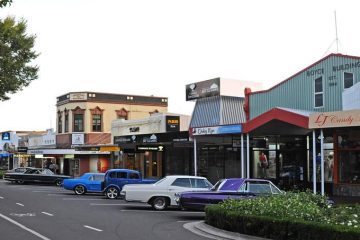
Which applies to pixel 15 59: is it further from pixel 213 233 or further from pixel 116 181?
pixel 213 233

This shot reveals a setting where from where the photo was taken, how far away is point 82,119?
5234 centimetres

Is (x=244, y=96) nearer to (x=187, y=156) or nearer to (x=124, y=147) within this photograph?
(x=187, y=156)

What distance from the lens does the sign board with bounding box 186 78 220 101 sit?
32344mm

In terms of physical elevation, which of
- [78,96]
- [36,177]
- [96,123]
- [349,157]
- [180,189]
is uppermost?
[78,96]

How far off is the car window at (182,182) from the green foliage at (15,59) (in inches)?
501

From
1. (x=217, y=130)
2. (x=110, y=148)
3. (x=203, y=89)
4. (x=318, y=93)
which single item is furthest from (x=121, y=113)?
(x=318, y=93)

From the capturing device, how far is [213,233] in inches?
554

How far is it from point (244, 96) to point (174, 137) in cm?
485

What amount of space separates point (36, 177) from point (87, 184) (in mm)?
13393

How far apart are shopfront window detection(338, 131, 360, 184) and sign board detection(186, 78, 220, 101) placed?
31.8ft

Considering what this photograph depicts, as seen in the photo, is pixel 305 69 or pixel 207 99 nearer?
pixel 305 69

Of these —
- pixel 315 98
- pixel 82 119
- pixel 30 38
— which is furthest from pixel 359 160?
pixel 82 119

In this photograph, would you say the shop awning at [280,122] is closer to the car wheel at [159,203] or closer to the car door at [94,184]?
the car wheel at [159,203]

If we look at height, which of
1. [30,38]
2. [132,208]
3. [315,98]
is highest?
[30,38]
